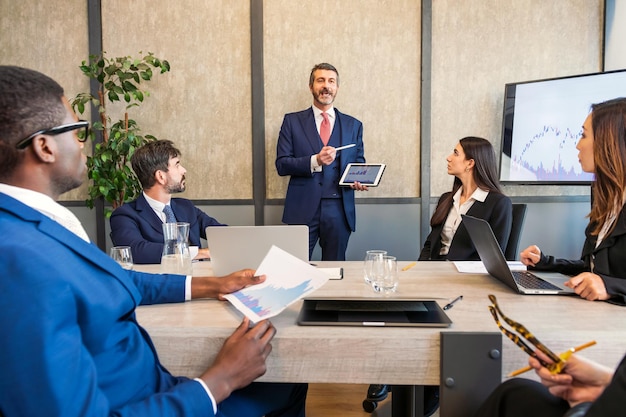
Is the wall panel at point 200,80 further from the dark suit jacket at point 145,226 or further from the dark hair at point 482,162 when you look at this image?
the dark hair at point 482,162

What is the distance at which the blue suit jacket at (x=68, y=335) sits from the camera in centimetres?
70

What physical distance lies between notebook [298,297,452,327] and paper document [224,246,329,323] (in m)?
0.08

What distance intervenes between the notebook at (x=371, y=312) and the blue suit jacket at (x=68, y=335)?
0.38 metres

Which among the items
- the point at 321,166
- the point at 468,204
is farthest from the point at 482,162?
the point at 321,166

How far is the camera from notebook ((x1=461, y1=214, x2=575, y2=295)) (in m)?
1.45

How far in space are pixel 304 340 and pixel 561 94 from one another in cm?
324

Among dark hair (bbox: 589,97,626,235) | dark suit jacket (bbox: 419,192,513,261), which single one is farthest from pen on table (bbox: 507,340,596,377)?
dark suit jacket (bbox: 419,192,513,261)

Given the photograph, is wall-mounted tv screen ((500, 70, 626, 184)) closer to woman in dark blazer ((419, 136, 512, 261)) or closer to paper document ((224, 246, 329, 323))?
woman in dark blazer ((419, 136, 512, 261))

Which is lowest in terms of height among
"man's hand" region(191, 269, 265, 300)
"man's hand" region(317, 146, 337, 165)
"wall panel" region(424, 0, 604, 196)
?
"man's hand" region(191, 269, 265, 300)

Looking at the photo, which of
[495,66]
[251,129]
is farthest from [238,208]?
[495,66]

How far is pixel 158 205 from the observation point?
252cm

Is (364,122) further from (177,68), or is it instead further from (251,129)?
(177,68)

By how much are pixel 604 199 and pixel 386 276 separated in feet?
2.91

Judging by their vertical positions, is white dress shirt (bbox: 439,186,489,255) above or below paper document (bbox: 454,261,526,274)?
above
